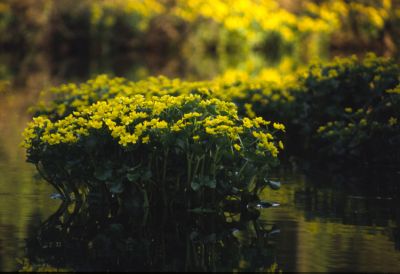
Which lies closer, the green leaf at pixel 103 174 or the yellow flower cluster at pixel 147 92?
the green leaf at pixel 103 174

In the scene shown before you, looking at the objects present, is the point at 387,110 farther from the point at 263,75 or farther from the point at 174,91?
the point at 263,75

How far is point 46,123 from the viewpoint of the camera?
10.2m

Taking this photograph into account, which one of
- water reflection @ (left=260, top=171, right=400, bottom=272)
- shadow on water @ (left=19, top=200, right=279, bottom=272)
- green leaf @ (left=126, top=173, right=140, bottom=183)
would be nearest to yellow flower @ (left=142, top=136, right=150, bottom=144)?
green leaf @ (left=126, top=173, right=140, bottom=183)

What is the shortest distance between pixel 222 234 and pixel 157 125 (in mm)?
1138

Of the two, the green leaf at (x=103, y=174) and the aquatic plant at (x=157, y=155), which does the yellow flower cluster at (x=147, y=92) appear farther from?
the green leaf at (x=103, y=174)

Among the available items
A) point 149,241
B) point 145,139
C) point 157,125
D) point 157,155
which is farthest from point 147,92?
point 149,241

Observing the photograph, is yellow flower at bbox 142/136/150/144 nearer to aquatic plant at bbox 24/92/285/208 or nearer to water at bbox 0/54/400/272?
aquatic plant at bbox 24/92/285/208

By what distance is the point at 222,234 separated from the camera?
28.8 feet

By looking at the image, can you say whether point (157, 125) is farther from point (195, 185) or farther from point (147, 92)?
point (147, 92)

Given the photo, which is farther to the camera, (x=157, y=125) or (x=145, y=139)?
(x=157, y=125)

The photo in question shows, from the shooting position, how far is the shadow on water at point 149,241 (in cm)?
763

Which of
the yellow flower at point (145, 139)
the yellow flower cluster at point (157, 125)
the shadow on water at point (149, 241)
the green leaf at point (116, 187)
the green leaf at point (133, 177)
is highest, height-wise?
the yellow flower cluster at point (157, 125)

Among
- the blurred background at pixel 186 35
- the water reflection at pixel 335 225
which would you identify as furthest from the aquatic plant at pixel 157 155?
the blurred background at pixel 186 35

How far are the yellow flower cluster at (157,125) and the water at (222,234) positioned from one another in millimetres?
610
